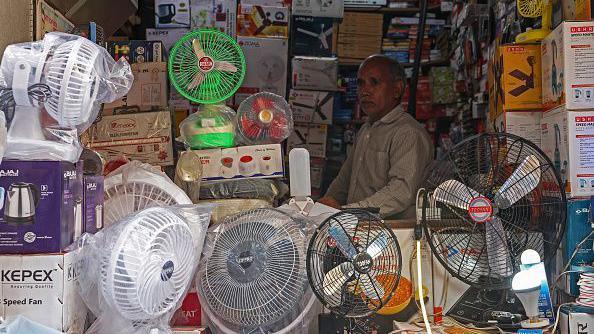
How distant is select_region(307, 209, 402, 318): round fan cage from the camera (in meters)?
2.50

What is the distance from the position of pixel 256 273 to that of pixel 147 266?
1.61 feet

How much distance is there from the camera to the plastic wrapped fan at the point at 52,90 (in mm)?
2162

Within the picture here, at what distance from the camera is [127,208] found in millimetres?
2748

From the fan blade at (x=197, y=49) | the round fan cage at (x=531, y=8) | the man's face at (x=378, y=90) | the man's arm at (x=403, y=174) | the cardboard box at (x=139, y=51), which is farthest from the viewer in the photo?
the man's face at (x=378, y=90)

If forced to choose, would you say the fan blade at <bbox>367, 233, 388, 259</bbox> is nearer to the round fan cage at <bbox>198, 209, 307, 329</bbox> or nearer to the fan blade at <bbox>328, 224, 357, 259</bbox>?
the fan blade at <bbox>328, 224, 357, 259</bbox>

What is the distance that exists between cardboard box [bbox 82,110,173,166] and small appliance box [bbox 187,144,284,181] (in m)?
0.34

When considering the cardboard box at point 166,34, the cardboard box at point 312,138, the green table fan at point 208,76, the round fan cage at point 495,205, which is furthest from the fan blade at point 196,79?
the cardboard box at point 312,138

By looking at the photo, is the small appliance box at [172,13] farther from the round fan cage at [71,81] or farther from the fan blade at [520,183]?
the fan blade at [520,183]

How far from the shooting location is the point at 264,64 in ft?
18.9

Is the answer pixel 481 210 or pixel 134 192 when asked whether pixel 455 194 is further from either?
pixel 134 192

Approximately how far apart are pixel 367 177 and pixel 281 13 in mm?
1914

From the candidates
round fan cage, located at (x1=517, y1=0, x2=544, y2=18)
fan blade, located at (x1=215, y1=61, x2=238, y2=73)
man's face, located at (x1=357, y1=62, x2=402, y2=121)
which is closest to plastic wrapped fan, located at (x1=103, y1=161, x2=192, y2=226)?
fan blade, located at (x1=215, y1=61, x2=238, y2=73)

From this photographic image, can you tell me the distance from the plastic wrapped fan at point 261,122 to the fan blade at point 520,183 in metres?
1.02

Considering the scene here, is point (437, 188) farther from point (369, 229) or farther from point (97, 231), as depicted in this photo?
point (97, 231)
